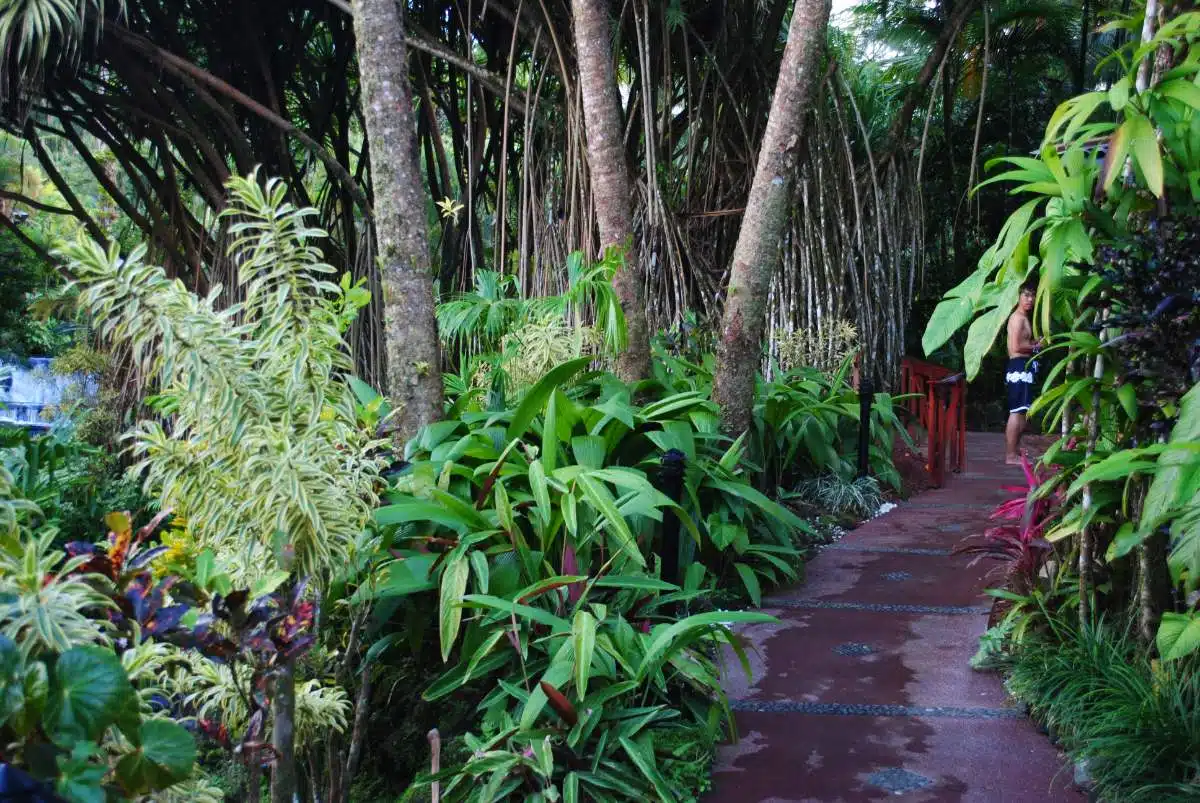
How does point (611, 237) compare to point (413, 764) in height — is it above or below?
above

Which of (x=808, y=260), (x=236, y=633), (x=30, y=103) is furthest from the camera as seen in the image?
(x=808, y=260)

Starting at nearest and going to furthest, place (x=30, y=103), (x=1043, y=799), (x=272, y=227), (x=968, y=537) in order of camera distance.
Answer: (x=272, y=227) < (x=1043, y=799) < (x=968, y=537) < (x=30, y=103)

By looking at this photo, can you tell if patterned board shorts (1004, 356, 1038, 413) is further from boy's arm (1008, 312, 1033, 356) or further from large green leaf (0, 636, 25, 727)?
large green leaf (0, 636, 25, 727)

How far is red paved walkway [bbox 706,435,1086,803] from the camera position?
2.60 m

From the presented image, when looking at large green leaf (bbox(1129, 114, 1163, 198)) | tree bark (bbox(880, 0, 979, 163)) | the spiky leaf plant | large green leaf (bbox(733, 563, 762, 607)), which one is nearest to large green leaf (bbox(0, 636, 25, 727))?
the spiky leaf plant

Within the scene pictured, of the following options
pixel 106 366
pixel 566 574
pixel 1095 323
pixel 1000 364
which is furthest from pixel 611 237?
pixel 1000 364

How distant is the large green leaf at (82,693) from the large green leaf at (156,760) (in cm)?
11

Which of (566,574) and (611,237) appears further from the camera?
(611,237)

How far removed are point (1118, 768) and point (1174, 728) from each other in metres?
0.15

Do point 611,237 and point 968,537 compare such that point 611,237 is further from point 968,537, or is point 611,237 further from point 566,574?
point 968,537

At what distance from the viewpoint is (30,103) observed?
20.3ft

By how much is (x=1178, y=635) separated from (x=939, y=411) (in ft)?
14.6

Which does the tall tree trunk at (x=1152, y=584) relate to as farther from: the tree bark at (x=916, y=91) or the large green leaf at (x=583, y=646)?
the tree bark at (x=916, y=91)

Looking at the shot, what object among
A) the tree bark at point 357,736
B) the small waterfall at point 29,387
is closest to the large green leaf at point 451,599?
the tree bark at point 357,736
